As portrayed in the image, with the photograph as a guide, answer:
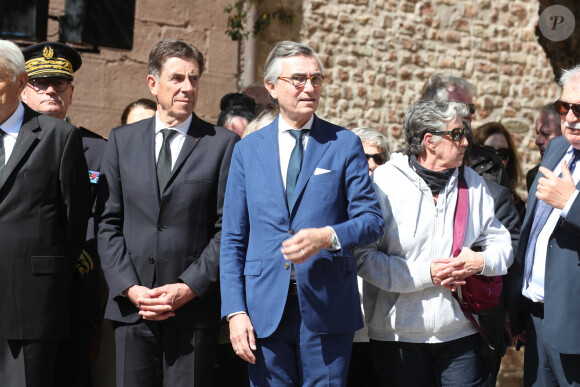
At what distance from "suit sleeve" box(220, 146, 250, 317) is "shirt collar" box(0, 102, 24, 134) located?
1068 mm

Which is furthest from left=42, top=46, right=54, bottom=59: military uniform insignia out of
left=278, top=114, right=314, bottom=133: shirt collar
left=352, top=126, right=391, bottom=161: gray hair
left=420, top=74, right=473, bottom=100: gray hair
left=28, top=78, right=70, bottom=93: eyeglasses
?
left=420, top=74, right=473, bottom=100: gray hair

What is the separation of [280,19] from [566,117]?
6136 mm

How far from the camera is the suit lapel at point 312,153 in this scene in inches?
141

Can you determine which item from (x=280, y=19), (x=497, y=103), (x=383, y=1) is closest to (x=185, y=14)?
(x=280, y=19)

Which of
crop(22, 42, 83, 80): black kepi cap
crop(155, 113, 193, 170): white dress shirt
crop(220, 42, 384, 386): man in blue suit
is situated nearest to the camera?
crop(220, 42, 384, 386): man in blue suit

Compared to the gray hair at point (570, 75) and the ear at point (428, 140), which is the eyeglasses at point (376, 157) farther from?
the gray hair at point (570, 75)

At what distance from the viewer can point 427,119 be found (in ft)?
13.2

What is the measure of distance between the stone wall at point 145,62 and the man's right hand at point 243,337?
505 centimetres

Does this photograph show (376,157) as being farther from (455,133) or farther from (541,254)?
(541,254)

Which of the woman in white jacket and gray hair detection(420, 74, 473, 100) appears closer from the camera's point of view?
the woman in white jacket

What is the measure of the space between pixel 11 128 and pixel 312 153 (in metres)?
1.47

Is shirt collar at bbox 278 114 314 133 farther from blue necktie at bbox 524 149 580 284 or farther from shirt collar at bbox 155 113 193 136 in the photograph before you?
blue necktie at bbox 524 149 580 284

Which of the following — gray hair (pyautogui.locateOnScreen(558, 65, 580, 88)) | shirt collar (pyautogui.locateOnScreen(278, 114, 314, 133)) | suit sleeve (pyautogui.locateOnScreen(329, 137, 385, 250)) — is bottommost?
suit sleeve (pyautogui.locateOnScreen(329, 137, 385, 250))

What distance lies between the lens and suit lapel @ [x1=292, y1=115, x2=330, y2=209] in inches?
141
